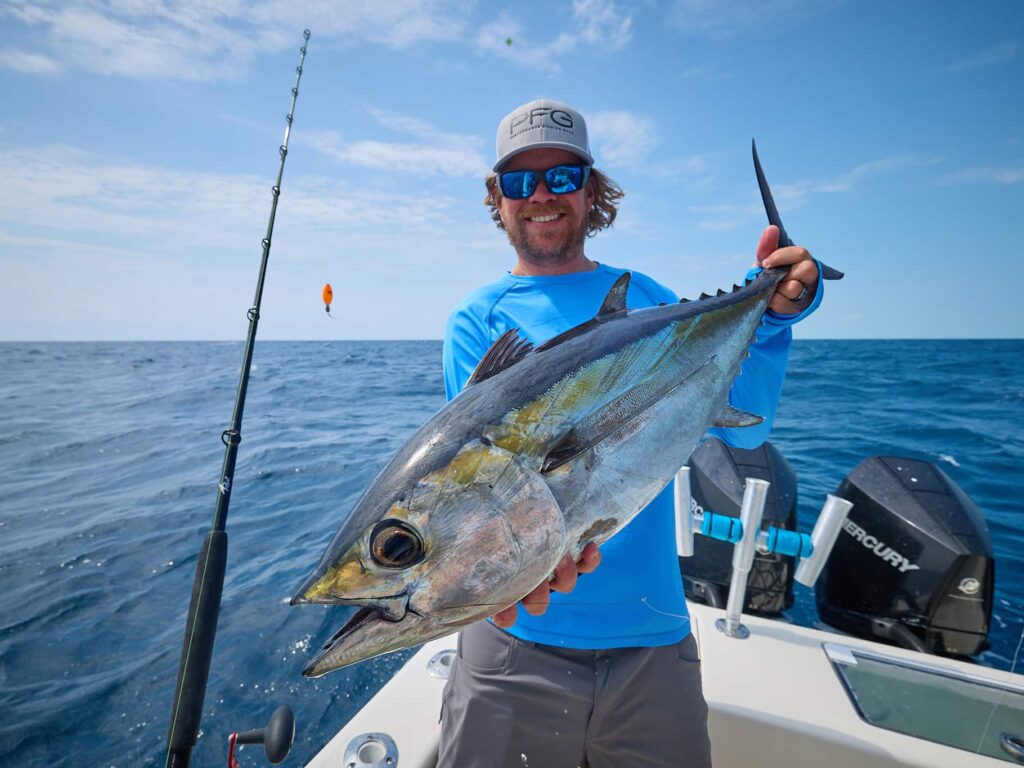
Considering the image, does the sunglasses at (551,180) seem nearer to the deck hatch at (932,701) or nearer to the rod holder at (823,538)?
the rod holder at (823,538)

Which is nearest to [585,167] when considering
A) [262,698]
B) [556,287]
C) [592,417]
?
[556,287]

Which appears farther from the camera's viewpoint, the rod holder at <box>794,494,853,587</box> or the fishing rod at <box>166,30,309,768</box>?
the rod holder at <box>794,494,853,587</box>

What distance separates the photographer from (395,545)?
3.94ft

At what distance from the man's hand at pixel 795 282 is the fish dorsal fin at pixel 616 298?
70cm

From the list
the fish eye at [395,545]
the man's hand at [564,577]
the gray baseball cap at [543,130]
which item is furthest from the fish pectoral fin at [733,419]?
the gray baseball cap at [543,130]

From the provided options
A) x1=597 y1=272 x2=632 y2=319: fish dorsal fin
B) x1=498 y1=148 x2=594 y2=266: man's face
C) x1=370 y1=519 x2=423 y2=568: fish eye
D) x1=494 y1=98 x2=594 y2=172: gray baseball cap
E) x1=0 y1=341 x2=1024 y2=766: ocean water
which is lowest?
x1=0 y1=341 x2=1024 y2=766: ocean water

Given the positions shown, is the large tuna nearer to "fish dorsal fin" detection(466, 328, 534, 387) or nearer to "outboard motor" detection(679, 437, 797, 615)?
"fish dorsal fin" detection(466, 328, 534, 387)

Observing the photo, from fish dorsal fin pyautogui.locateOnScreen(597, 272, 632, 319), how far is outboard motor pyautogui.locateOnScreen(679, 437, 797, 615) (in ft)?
7.87

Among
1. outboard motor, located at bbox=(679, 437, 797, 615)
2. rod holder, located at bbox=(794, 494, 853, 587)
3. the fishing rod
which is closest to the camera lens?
the fishing rod

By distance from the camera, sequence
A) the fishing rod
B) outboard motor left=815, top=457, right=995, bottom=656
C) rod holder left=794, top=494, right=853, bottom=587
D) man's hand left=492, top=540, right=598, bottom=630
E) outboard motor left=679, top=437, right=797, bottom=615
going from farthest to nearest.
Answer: outboard motor left=679, top=437, right=797, bottom=615
outboard motor left=815, top=457, right=995, bottom=656
rod holder left=794, top=494, right=853, bottom=587
the fishing rod
man's hand left=492, top=540, right=598, bottom=630

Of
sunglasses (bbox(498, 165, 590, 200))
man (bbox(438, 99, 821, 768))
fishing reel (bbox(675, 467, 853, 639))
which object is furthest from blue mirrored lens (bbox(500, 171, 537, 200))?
fishing reel (bbox(675, 467, 853, 639))

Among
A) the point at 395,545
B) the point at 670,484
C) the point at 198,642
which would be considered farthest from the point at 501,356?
the point at 198,642

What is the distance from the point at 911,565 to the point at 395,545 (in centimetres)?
377

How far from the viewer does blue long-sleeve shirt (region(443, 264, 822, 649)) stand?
1.90 m
